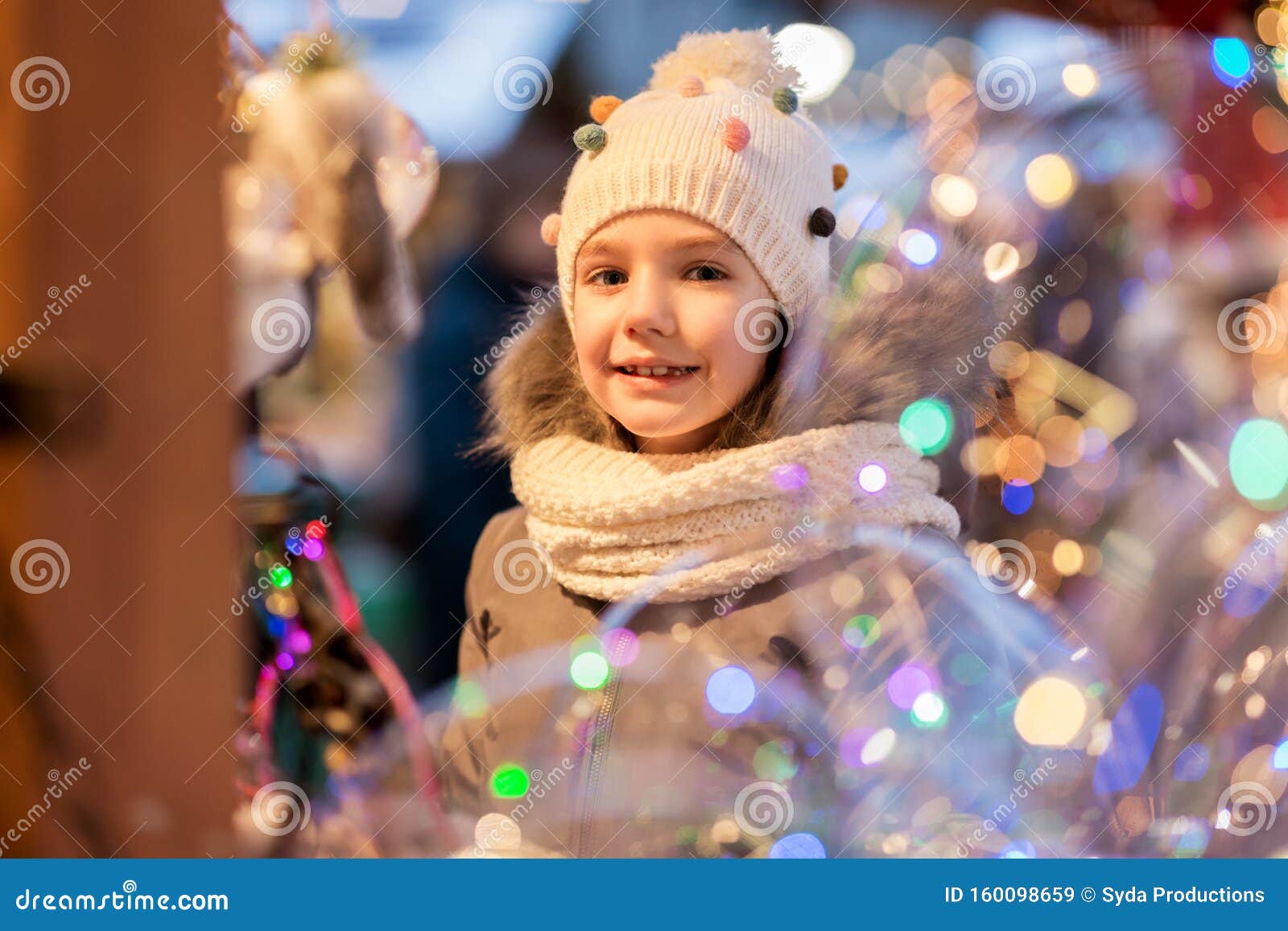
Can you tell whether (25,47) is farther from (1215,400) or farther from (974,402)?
(1215,400)

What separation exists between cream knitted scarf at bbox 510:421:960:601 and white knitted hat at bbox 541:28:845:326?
0.19 metres

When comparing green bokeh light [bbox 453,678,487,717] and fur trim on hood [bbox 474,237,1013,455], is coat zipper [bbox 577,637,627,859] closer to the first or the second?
green bokeh light [bbox 453,678,487,717]

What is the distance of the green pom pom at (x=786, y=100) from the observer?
1316 mm

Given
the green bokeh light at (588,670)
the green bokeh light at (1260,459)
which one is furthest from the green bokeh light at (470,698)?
the green bokeh light at (1260,459)

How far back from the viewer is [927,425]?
1.43 metres

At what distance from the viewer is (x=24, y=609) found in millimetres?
1602

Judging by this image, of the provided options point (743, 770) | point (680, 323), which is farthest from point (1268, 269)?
point (743, 770)

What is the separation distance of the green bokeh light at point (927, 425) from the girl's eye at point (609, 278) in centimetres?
41

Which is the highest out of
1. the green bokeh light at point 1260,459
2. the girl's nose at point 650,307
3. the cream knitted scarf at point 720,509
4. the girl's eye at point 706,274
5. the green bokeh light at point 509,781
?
the green bokeh light at point 1260,459

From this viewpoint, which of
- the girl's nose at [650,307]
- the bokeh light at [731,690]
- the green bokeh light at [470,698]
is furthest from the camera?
the green bokeh light at [470,698]

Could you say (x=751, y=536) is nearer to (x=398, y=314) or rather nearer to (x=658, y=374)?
(x=658, y=374)

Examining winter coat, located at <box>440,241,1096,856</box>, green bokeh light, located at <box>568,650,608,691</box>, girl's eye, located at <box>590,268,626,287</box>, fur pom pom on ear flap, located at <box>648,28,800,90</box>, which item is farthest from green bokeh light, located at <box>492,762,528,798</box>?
fur pom pom on ear flap, located at <box>648,28,800,90</box>

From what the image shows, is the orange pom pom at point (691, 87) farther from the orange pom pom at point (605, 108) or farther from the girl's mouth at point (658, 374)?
the girl's mouth at point (658, 374)

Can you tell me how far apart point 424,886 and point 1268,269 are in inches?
59.7
